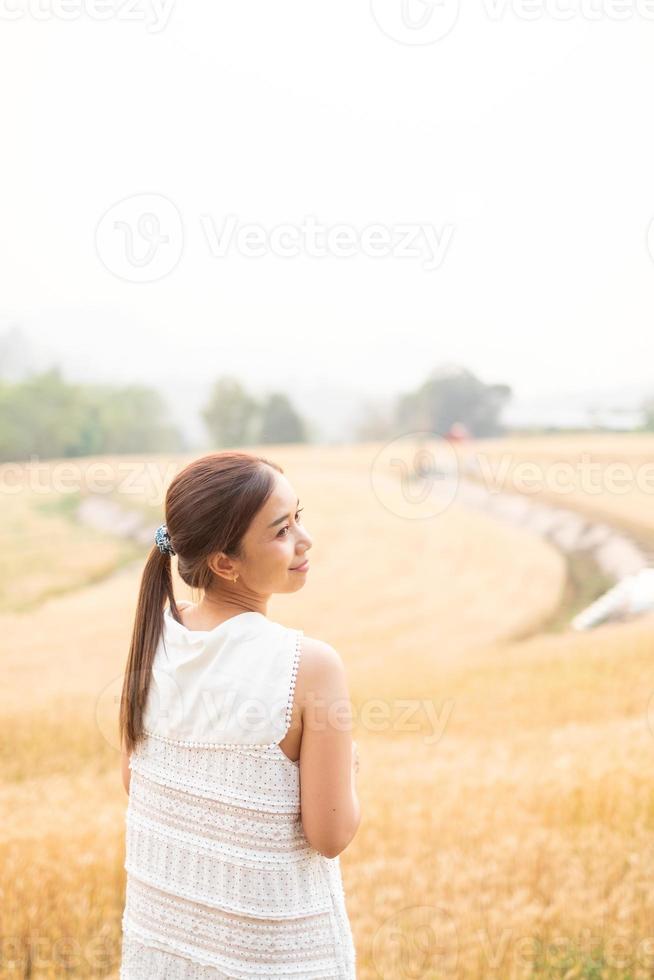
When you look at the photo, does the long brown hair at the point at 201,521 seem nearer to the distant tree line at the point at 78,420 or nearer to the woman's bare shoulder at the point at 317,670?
the woman's bare shoulder at the point at 317,670

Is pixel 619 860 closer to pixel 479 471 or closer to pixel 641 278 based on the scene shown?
pixel 479 471

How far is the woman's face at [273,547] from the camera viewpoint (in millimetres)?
1265

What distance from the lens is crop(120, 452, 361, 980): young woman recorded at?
3.89ft

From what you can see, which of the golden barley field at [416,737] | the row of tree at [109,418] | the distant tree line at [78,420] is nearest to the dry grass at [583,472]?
the golden barley field at [416,737]

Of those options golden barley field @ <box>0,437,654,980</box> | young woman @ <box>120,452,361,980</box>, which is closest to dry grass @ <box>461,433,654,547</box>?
golden barley field @ <box>0,437,654,980</box>

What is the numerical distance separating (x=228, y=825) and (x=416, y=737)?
144 cm

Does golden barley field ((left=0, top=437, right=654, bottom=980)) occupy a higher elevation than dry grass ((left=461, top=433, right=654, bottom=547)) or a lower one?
lower

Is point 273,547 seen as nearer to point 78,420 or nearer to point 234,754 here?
point 234,754

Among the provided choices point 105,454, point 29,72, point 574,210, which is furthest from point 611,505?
point 29,72

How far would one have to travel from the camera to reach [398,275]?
102 inches

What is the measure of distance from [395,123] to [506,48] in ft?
1.14

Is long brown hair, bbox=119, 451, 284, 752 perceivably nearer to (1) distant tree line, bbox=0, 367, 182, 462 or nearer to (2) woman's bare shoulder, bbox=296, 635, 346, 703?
(2) woman's bare shoulder, bbox=296, 635, 346, 703

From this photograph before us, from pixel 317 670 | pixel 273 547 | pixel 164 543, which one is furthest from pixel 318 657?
pixel 164 543

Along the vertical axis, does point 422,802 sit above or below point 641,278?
below
